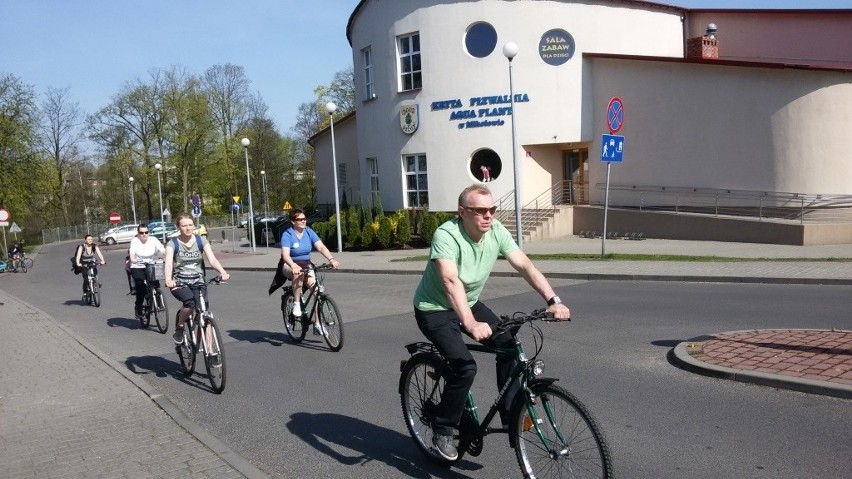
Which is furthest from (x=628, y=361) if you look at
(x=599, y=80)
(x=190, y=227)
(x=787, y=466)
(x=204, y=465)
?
(x=599, y=80)

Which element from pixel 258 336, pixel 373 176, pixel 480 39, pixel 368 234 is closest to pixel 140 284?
pixel 258 336

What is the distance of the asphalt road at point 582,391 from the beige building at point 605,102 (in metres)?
11.4

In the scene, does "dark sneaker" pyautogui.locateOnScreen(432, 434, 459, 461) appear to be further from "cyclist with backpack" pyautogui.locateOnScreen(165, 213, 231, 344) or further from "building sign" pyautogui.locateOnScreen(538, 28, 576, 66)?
"building sign" pyautogui.locateOnScreen(538, 28, 576, 66)

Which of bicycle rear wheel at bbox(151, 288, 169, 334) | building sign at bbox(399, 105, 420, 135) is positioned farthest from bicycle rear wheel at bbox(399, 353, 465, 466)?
building sign at bbox(399, 105, 420, 135)

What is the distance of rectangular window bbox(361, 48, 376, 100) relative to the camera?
33.6 meters

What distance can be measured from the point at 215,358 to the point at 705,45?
25964 mm

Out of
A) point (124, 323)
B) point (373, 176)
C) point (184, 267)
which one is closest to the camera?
point (184, 267)

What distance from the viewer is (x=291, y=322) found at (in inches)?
393

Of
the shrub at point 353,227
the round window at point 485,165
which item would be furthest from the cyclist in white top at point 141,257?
the shrub at point 353,227

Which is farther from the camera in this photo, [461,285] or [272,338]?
[272,338]

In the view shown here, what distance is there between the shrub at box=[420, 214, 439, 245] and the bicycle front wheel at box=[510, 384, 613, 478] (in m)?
23.7

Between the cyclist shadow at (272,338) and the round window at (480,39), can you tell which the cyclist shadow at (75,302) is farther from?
the round window at (480,39)

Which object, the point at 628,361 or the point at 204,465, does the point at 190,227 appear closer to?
the point at 204,465

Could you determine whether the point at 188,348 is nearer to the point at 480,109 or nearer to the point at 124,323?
the point at 124,323
